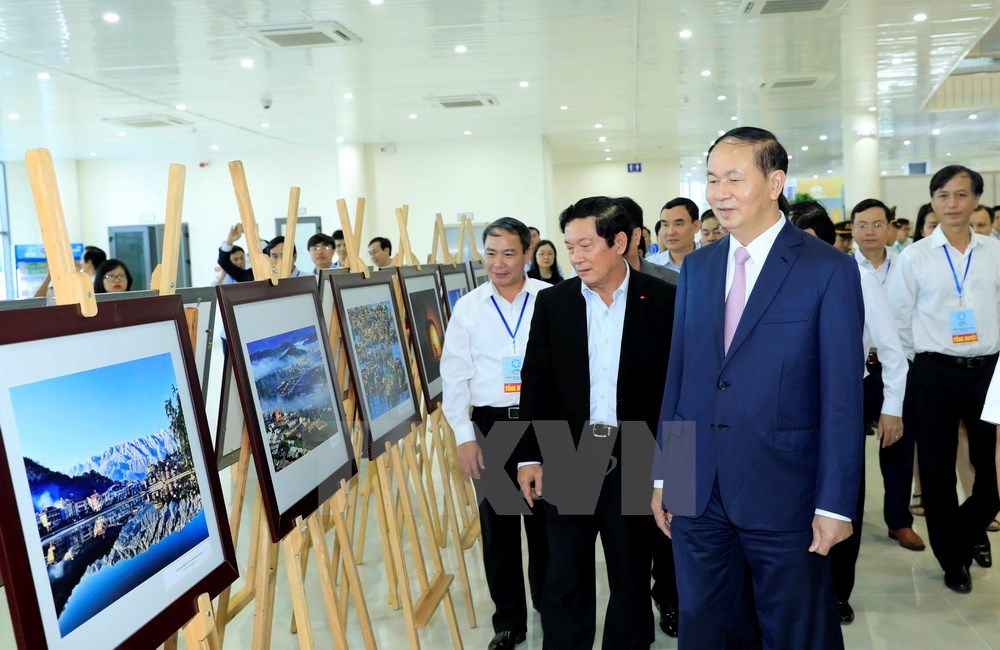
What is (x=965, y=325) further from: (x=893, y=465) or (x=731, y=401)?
(x=731, y=401)

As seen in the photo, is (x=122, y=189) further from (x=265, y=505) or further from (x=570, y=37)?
(x=265, y=505)

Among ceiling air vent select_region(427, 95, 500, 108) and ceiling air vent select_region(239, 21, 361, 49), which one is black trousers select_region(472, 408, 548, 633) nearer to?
ceiling air vent select_region(239, 21, 361, 49)

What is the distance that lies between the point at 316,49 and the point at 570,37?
3.18 m

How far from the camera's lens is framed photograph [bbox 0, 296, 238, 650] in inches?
57.8

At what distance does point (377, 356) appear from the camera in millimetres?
3713

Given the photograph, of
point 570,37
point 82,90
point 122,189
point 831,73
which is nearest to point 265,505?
point 570,37

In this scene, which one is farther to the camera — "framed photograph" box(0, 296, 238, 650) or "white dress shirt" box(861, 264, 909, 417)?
"white dress shirt" box(861, 264, 909, 417)

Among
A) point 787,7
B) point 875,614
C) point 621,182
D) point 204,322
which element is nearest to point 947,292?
point 875,614

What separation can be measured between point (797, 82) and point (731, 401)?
13.2m

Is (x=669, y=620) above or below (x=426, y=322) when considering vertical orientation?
below

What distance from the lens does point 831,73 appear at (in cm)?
1357

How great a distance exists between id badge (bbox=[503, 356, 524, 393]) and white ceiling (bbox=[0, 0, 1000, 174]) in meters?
6.59

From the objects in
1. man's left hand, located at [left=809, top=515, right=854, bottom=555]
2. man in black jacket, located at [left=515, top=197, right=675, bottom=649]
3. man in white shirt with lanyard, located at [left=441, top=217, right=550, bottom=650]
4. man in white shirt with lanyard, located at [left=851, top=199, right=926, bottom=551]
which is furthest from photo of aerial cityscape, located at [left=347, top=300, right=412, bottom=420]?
man in white shirt with lanyard, located at [left=851, top=199, right=926, bottom=551]

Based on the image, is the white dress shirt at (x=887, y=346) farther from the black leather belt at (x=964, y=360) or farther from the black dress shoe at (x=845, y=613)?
the black dress shoe at (x=845, y=613)
